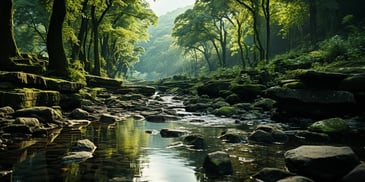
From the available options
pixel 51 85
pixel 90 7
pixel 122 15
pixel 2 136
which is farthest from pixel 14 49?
pixel 122 15

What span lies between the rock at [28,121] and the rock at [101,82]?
13414 millimetres

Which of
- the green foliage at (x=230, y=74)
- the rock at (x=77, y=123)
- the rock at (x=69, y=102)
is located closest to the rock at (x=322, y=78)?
the rock at (x=77, y=123)

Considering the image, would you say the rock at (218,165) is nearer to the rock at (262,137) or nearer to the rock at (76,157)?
the rock at (76,157)

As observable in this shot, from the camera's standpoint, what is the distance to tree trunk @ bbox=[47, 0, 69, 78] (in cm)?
1612

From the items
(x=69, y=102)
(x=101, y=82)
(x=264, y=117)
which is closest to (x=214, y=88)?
(x=264, y=117)

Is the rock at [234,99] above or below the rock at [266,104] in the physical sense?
above

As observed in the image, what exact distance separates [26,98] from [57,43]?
6946mm

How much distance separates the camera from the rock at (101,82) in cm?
2280

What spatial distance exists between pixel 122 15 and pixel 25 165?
32494 millimetres

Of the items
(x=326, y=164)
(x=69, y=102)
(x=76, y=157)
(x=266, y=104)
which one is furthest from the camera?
(x=266, y=104)

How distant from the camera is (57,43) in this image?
16.5 m

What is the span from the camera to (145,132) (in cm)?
994

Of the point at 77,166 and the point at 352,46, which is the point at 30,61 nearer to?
the point at 77,166

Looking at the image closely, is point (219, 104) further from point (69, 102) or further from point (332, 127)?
point (332, 127)
